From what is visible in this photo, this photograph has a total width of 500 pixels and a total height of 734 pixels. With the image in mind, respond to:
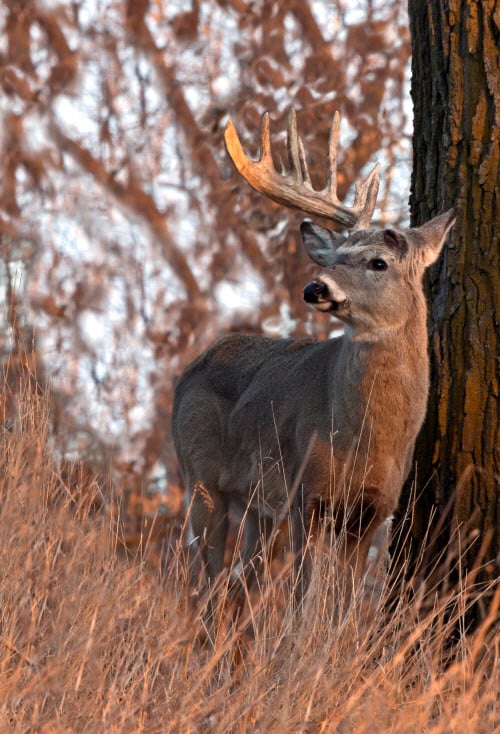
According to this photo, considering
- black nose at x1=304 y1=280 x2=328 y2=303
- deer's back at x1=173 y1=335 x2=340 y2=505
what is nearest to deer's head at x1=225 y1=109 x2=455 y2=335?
black nose at x1=304 y1=280 x2=328 y2=303

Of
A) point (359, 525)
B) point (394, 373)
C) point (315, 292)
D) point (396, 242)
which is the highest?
point (396, 242)

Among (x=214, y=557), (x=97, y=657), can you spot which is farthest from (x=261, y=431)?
(x=97, y=657)

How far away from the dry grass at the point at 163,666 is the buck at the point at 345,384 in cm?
73

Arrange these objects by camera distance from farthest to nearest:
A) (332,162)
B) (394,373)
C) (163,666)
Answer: (332,162), (394,373), (163,666)

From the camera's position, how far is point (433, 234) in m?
6.03

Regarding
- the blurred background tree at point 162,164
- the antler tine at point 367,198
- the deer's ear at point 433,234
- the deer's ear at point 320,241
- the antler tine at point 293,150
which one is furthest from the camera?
the blurred background tree at point 162,164

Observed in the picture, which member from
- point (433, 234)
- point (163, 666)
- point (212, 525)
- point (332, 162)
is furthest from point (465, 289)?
point (212, 525)

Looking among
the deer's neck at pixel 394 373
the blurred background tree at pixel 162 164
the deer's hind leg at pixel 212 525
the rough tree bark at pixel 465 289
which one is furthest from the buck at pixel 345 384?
the blurred background tree at pixel 162 164

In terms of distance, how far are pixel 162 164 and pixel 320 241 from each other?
6.29 meters

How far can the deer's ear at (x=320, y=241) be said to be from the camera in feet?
22.5

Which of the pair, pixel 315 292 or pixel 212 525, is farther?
pixel 212 525

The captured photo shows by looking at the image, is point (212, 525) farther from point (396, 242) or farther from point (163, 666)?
point (163, 666)

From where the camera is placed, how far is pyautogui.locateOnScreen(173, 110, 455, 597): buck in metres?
6.11

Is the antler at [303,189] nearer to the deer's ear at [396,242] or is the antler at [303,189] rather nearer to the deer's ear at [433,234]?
the deer's ear at [396,242]
